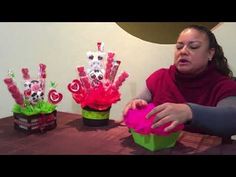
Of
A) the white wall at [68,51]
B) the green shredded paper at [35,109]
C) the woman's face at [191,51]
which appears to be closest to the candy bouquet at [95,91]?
the green shredded paper at [35,109]

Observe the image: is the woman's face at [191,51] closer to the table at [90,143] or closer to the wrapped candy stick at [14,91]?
the table at [90,143]

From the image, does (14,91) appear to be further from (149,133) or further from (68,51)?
(68,51)

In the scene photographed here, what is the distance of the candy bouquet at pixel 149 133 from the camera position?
0.77 meters

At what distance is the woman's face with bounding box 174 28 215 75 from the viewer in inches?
43.0

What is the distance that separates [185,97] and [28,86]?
0.57 metres

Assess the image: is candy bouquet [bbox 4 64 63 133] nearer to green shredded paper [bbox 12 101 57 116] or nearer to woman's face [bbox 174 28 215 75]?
green shredded paper [bbox 12 101 57 116]

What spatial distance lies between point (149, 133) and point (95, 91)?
302 millimetres

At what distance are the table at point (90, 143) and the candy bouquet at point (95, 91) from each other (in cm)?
4

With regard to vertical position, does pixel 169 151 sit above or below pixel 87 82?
below

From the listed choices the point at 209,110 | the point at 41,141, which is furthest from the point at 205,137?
the point at 41,141

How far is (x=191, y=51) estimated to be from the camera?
1.10 m

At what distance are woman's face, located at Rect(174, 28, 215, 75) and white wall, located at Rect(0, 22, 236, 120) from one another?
0.32 meters
